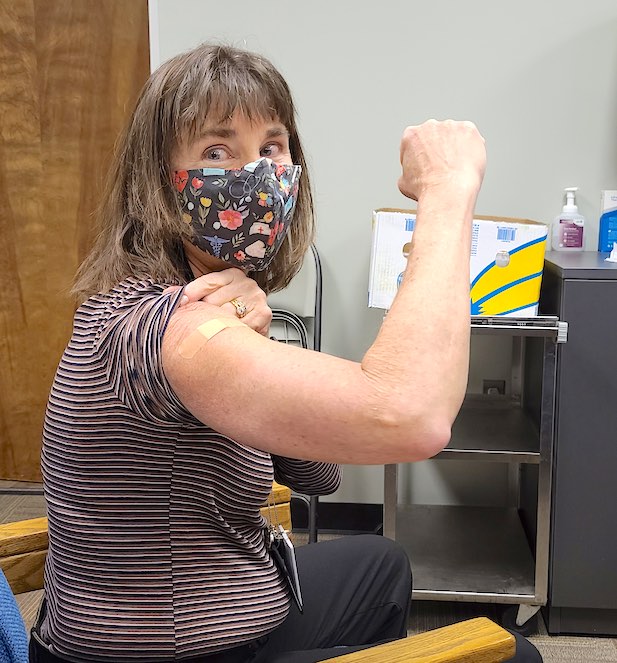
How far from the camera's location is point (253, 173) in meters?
0.97

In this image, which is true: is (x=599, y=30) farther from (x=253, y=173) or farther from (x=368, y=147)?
(x=253, y=173)

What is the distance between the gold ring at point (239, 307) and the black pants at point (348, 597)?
1.54 feet

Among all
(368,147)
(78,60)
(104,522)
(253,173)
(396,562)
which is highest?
(78,60)

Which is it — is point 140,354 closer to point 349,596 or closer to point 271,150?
point 271,150

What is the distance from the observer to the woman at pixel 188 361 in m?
0.81

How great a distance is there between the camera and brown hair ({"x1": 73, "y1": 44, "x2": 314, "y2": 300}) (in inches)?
39.0

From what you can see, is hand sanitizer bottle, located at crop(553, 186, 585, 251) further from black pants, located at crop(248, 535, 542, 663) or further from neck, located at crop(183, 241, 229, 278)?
neck, located at crop(183, 241, 229, 278)

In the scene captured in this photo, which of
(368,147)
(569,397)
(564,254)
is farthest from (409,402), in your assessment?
(368,147)

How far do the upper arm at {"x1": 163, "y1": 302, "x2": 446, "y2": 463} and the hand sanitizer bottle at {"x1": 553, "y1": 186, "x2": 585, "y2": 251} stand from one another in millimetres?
1915

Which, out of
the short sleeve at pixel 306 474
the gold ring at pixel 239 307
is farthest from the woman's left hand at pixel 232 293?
the short sleeve at pixel 306 474

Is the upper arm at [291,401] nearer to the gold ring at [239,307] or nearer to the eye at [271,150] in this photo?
the gold ring at [239,307]

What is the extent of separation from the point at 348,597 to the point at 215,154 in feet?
→ 2.30

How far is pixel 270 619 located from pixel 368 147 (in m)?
1.90

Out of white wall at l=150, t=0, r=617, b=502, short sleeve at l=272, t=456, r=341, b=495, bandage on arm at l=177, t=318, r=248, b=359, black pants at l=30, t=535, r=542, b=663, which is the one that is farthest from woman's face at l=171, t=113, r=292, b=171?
white wall at l=150, t=0, r=617, b=502
